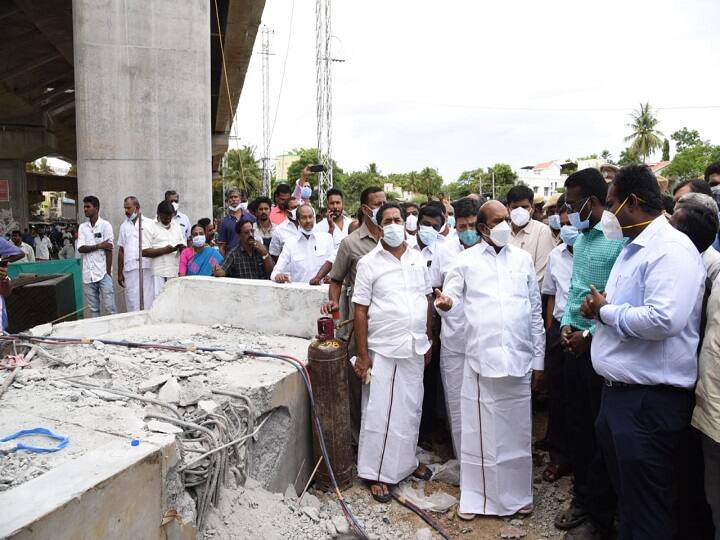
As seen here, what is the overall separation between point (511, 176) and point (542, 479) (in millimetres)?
60616

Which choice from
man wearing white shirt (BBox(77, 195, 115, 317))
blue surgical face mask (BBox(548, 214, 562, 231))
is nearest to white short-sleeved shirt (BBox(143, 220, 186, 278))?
man wearing white shirt (BBox(77, 195, 115, 317))

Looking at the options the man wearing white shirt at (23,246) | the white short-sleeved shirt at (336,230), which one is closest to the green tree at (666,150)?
the man wearing white shirt at (23,246)

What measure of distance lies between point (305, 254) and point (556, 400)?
2833 millimetres

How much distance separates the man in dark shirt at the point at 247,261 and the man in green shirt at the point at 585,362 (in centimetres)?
323

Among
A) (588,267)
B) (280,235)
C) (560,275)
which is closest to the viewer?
(588,267)

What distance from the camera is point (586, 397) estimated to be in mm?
3773

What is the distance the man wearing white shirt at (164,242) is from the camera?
7410 mm

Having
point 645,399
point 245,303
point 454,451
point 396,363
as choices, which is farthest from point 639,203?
point 245,303

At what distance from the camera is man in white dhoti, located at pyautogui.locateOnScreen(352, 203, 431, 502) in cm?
405

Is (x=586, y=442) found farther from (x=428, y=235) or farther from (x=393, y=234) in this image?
(x=428, y=235)

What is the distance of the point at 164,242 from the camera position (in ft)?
24.5

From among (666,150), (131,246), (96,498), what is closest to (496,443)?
(96,498)

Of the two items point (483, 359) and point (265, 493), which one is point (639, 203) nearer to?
point (483, 359)

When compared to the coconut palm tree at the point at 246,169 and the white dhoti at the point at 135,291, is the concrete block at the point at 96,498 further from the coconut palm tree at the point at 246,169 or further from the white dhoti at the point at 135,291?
the coconut palm tree at the point at 246,169
